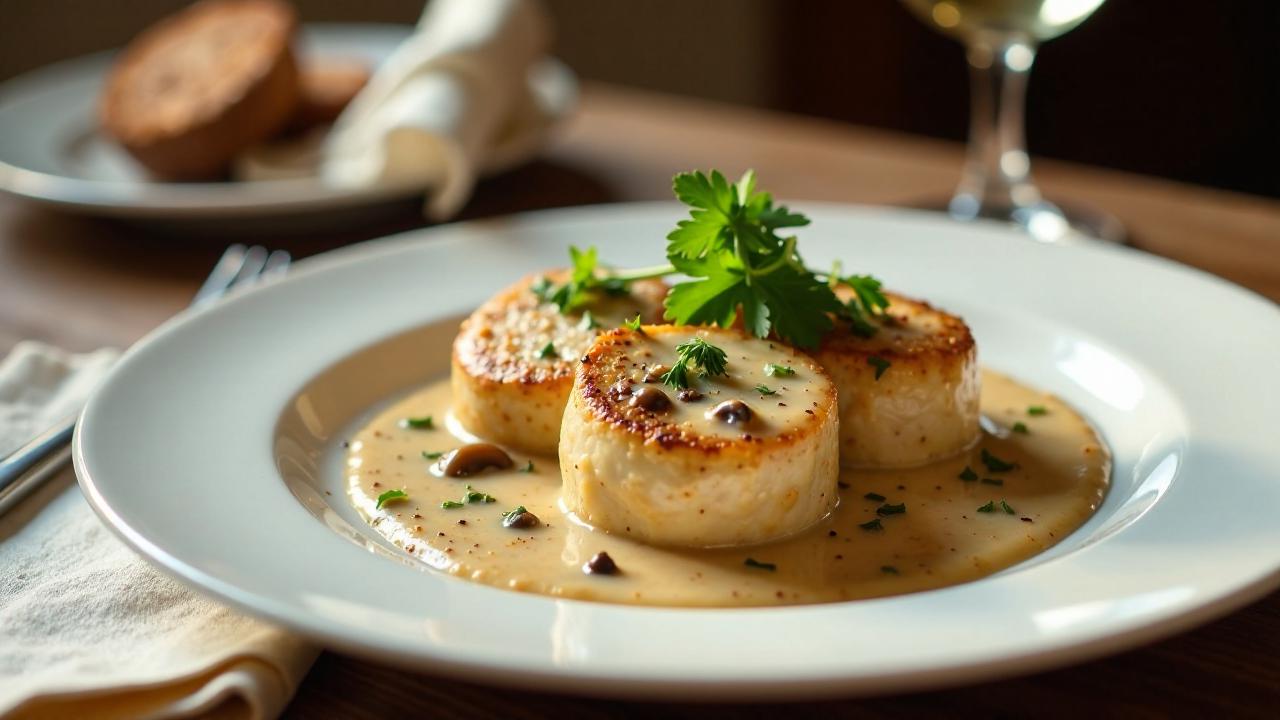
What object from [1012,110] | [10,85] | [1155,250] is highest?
[1012,110]

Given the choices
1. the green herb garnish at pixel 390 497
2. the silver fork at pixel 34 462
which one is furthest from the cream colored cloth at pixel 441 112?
the green herb garnish at pixel 390 497

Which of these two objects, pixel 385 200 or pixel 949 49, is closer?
pixel 385 200

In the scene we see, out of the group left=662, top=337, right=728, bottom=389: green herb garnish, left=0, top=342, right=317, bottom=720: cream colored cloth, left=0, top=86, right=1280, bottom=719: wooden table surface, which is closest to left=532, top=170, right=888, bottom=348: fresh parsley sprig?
left=662, top=337, right=728, bottom=389: green herb garnish

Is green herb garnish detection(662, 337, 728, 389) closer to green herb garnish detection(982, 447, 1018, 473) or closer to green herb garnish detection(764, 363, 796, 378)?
green herb garnish detection(764, 363, 796, 378)

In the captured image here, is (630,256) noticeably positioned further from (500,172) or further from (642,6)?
(642,6)

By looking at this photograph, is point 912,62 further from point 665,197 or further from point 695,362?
point 695,362

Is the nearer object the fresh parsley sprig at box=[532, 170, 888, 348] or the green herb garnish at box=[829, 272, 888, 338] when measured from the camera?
the fresh parsley sprig at box=[532, 170, 888, 348]

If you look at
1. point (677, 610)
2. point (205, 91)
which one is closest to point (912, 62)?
point (205, 91)

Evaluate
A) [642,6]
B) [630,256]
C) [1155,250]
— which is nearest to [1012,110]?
[1155,250]
